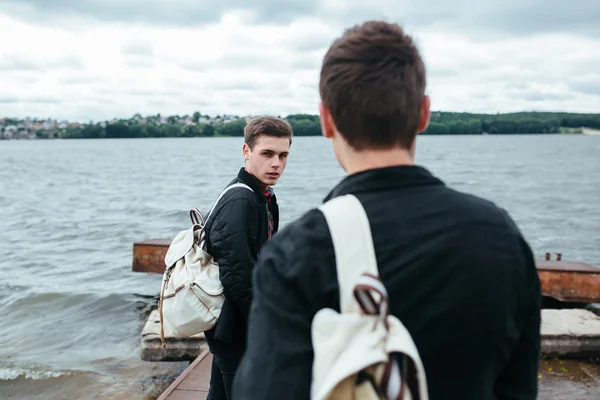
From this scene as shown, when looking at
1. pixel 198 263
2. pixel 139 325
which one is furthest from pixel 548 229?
pixel 198 263

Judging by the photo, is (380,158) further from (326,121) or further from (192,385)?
(192,385)

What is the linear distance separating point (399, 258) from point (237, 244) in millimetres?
1969

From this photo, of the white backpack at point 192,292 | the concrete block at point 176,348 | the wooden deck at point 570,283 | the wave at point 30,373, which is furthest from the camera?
the wooden deck at point 570,283

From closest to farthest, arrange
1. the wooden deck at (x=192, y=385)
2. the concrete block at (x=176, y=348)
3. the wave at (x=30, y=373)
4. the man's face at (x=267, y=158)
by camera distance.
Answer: the man's face at (x=267, y=158) → the wooden deck at (x=192, y=385) → the concrete block at (x=176, y=348) → the wave at (x=30, y=373)

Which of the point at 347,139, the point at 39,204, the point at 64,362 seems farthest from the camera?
the point at 39,204

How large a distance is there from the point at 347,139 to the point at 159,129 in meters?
185

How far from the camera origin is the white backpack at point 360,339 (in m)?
1.29

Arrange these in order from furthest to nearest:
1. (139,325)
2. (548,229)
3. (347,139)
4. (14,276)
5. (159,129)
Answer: (159,129) → (548,229) → (14,276) → (139,325) → (347,139)

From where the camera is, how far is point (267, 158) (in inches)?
145

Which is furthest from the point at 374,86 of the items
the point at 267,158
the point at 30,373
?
the point at 30,373

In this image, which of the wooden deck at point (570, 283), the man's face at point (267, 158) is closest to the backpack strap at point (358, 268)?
the man's face at point (267, 158)

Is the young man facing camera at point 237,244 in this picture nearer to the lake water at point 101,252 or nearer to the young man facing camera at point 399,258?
the young man facing camera at point 399,258

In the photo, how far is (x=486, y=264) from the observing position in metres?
1.43

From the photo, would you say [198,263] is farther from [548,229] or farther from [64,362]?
[548,229]
